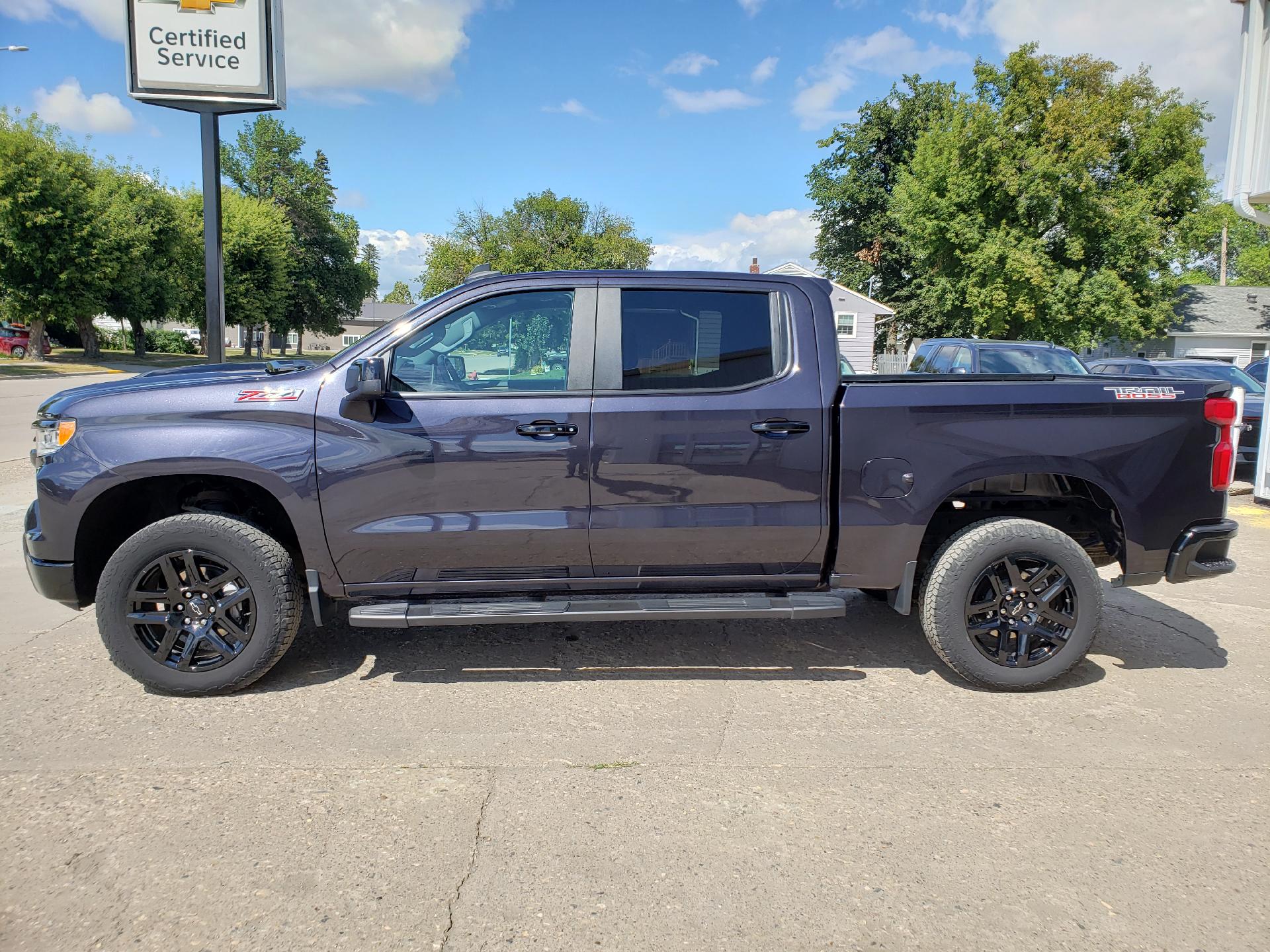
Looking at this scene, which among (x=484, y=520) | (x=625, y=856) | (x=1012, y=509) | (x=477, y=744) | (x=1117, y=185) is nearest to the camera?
(x=625, y=856)

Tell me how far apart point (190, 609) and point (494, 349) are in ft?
6.03

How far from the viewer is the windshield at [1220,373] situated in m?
12.4

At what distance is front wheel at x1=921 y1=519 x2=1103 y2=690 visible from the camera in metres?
3.99

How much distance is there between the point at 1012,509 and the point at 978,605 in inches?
27.8

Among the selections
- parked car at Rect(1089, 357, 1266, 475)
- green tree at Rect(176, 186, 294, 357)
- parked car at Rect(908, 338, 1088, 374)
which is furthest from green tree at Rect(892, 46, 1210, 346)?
green tree at Rect(176, 186, 294, 357)

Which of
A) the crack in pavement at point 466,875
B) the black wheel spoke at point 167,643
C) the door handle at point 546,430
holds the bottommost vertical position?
the crack in pavement at point 466,875

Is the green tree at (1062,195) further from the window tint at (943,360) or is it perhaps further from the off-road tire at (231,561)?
the off-road tire at (231,561)

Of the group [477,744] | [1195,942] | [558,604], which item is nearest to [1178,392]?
[1195,942]

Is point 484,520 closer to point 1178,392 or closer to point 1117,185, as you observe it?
A: point 1178,392

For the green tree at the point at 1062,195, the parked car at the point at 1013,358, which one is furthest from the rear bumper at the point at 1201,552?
the green tree at the point at 1062,195

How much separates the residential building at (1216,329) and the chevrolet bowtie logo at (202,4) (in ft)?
117

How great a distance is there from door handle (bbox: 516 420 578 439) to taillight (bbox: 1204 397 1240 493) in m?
3.03

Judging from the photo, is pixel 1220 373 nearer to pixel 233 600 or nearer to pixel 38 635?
pixel 233 600

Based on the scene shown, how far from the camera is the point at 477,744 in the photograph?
11.5 feet
